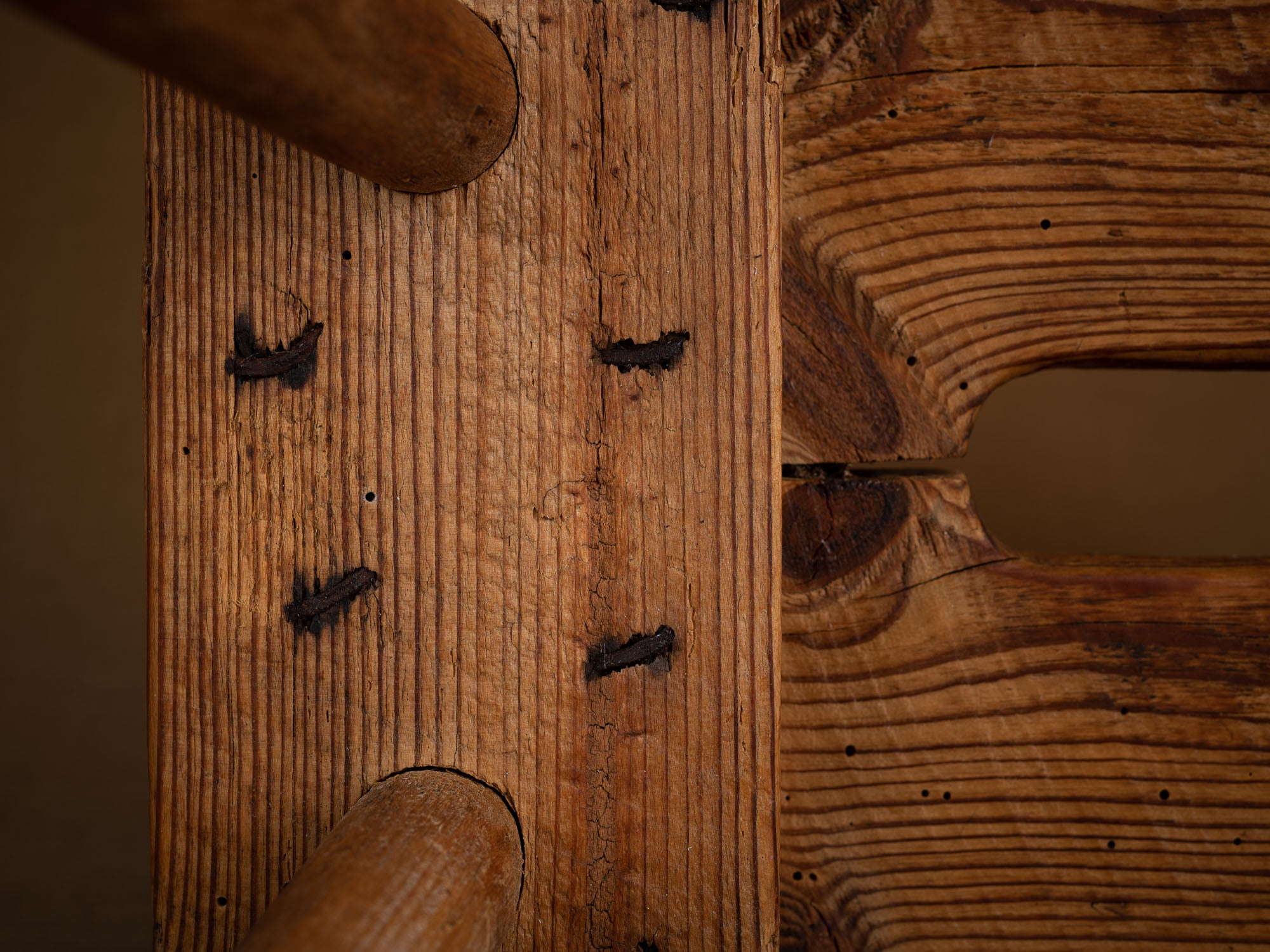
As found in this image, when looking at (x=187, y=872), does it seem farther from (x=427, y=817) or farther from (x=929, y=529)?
(x=929, y=529)

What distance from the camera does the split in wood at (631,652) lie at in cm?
36

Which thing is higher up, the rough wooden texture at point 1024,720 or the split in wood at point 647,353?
the split in wood at point 647,353

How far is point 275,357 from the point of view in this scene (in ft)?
1.19

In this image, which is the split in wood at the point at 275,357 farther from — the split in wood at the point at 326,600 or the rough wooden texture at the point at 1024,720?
the rough wooden texture at the point at 1024,720

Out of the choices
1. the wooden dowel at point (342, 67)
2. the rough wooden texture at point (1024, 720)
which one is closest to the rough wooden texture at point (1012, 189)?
the rough wooden texture at point (1024, 720)

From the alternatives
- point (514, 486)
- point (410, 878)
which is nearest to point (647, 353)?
point (514, 486)

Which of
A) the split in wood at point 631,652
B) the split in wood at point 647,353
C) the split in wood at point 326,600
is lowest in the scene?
the split in wood at point 631,652

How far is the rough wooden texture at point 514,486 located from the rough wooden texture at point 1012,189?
0.09 m

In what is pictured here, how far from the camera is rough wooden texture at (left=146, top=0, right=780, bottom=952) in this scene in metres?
0.35

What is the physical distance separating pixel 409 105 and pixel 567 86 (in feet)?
0.36

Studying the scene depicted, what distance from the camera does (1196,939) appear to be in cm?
44

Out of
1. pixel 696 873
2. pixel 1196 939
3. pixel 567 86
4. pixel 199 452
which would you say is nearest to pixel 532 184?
pixel 567 86

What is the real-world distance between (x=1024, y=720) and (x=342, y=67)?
0.43m

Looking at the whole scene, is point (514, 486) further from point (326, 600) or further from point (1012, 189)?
point (1012, 189)
